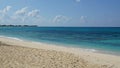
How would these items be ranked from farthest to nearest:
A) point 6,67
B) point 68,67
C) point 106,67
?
1. point 106,67
2. point 68,67
3. point 6,67

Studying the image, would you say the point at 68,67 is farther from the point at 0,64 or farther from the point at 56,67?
the point at 0,64

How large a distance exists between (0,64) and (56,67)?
96.0 inches

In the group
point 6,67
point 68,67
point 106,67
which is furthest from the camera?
point 106,67

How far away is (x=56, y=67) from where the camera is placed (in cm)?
805

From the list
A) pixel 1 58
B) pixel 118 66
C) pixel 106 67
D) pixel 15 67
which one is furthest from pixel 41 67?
pixel 118 66

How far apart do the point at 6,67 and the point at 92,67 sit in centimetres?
391

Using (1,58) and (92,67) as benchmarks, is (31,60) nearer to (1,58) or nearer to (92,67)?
(1,58)

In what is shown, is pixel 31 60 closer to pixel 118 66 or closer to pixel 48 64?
pixel 48 64

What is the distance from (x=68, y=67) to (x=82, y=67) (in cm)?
69

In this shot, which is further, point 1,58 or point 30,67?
point 1,58

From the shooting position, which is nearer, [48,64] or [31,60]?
[48,64]

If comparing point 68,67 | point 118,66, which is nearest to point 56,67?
point 68,67

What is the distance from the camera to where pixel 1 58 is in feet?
29.7

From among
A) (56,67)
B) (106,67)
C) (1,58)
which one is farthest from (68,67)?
(1,58)
